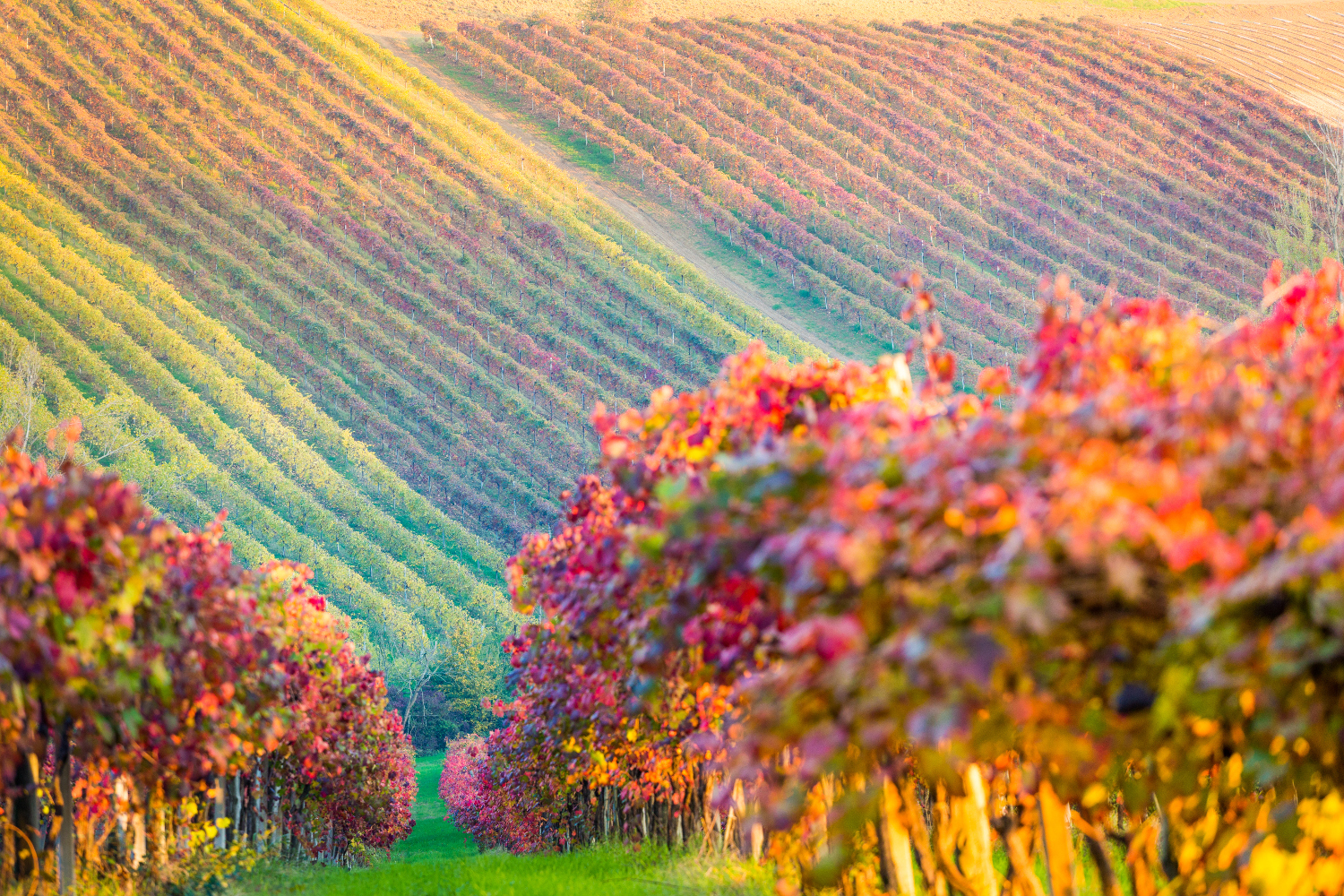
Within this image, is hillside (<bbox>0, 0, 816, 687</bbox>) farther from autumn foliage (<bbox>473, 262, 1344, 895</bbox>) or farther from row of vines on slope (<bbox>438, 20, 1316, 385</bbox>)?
autumn foliage (<bbox>473, 262, 1344, 895</bbox>)

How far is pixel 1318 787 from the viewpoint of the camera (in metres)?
3.22

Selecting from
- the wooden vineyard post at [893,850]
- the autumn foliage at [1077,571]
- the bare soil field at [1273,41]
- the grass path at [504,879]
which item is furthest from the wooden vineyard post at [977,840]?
the bare soil field at [1273,41]

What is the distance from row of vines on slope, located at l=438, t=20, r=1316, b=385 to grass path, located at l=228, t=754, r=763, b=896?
190 feet

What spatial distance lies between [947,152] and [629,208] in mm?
27084

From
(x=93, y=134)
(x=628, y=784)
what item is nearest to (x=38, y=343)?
(x=93, y=134)

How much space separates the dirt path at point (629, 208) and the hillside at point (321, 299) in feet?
5.22

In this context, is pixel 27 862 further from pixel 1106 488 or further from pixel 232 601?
pixel 1106 488

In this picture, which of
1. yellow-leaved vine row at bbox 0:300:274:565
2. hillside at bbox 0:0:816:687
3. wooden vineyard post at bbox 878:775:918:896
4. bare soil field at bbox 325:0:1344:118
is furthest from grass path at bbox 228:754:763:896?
bare soil field at bbox 325:0:1344:118

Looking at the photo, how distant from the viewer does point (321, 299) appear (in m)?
90.1

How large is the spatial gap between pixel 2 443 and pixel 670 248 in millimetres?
88729

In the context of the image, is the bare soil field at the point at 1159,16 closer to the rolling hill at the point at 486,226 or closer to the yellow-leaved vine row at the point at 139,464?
the rolling hill at the point at 486,226

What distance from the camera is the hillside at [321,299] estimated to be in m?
69.5

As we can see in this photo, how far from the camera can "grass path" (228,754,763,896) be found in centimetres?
1259

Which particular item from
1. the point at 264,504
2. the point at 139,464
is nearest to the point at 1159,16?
the point at 264,504
